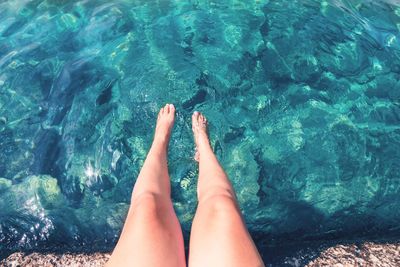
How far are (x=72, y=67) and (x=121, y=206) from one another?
184cm

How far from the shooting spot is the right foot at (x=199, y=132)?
3.21 meters

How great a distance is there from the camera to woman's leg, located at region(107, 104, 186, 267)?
183 cm

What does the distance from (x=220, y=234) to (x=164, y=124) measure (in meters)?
1.66

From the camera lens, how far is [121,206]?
10.3 feet

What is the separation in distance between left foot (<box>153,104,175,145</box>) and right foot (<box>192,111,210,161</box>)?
216mm

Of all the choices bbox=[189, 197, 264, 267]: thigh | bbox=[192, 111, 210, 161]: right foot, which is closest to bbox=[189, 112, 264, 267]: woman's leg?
bbox=[189, 197, 264, 267]: thigh

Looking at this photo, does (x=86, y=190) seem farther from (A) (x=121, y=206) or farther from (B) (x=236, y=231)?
(B) (x=236, y=231)

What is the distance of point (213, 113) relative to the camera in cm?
363

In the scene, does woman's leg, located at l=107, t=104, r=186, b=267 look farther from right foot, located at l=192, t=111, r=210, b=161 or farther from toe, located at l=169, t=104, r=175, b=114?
toe, located at l=169, t=104, r=175, b=114

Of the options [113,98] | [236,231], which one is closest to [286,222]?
[236,231]

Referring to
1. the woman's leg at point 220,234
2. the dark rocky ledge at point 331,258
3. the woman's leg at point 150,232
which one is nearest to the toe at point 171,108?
the woman's leg at point 150,232

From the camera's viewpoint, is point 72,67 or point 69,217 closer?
point 69,217

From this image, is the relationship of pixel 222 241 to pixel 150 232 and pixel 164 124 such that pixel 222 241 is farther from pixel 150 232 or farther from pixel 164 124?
pixel 164 124

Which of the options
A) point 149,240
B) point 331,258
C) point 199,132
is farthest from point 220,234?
point 199,132
